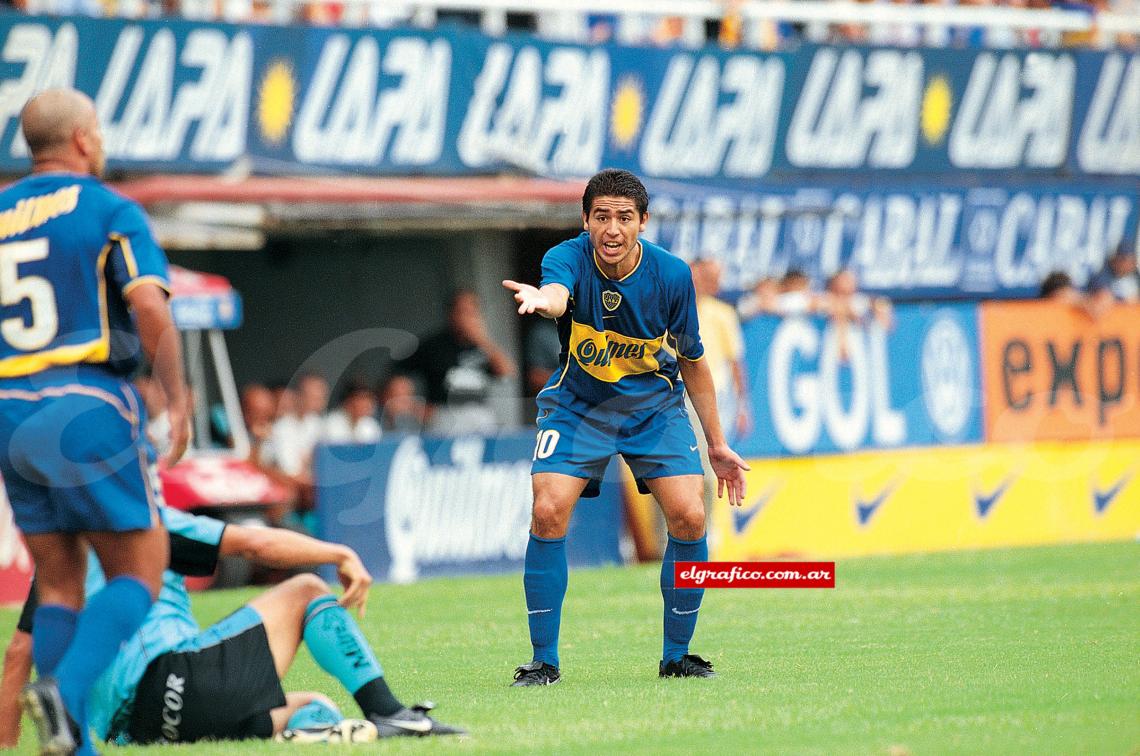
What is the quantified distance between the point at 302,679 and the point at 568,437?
→ 174cm

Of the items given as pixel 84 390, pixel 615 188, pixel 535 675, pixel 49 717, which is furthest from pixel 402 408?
pixel 49 717

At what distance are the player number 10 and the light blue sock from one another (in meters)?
2.52

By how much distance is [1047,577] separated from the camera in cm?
1449

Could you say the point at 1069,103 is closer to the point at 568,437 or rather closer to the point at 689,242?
the point at 689,242

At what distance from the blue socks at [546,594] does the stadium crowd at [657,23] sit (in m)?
10.1

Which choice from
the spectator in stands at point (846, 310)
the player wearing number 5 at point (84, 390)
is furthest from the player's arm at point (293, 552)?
the spectator in stands at point (846, 310)

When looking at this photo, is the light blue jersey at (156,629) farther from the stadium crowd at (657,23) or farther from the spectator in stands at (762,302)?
the spectator in stands at (762,302)

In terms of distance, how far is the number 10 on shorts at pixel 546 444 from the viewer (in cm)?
886

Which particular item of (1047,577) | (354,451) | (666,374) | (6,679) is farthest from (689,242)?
(6,679)

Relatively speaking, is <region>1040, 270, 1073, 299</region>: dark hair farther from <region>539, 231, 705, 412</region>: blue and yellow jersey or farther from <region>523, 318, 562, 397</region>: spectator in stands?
<region>539, 231, 705, 412</region>: blue and yellow jersey

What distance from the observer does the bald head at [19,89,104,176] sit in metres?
6.23

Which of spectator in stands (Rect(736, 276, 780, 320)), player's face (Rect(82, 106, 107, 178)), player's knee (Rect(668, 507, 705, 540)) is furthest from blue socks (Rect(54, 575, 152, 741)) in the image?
spectator in stands (Rect(736, 276, 780, 320))

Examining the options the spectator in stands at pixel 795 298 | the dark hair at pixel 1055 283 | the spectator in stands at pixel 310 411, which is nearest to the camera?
the spectator in stands at pixel 310 411

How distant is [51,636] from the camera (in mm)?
6168
